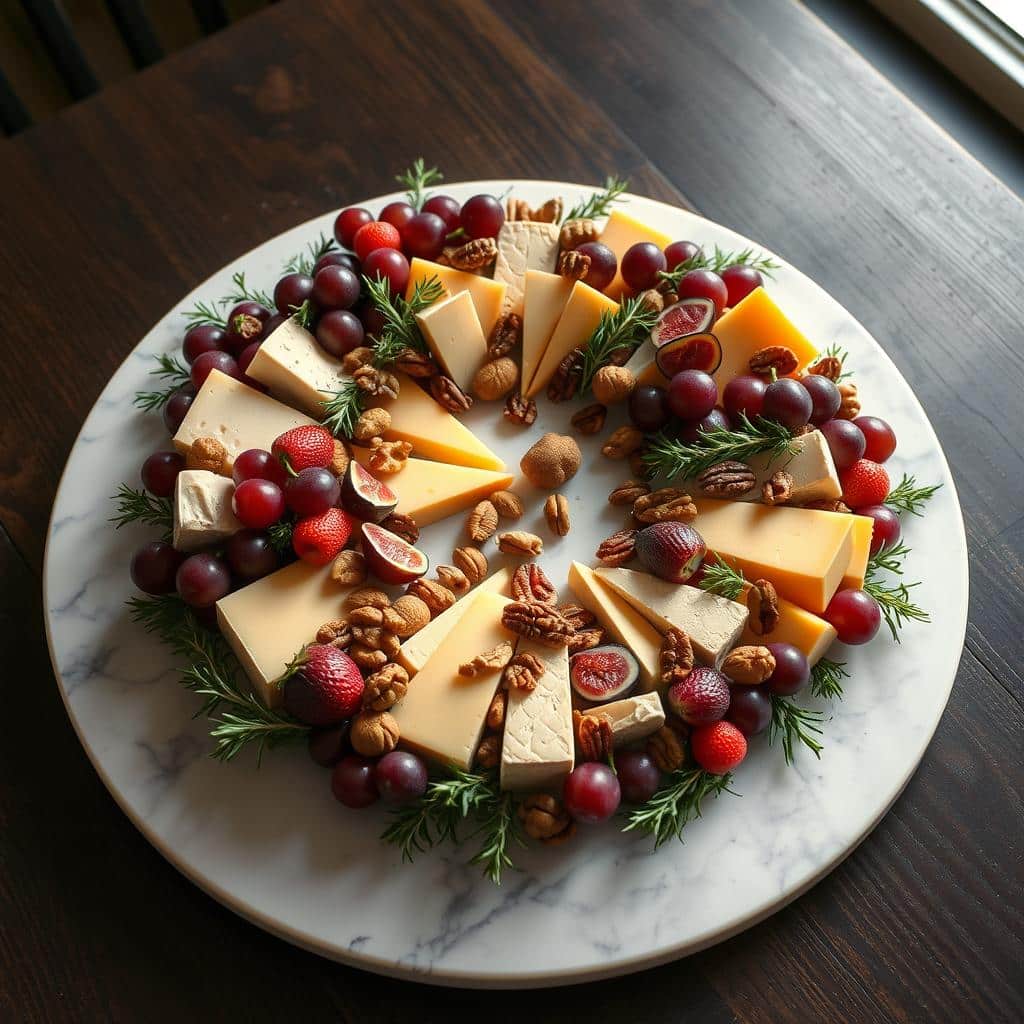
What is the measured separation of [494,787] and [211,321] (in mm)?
965

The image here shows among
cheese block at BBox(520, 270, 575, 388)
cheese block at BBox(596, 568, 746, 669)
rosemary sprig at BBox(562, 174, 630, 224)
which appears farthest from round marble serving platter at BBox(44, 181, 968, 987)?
rosemary sprig at BBox(562, 174, 630, 224)

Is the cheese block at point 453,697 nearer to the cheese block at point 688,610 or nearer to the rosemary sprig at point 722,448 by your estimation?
the cheese block at point 688,610

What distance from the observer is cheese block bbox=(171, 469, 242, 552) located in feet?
4.67

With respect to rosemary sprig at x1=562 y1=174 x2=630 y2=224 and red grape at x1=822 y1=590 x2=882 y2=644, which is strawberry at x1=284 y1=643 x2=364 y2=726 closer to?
red grape at x1=822 y1=590 x2=882 y2=644

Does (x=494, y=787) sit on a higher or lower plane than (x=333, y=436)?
lower

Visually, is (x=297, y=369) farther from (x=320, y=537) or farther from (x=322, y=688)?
(x=322, y=688)

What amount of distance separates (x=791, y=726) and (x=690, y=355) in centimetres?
59

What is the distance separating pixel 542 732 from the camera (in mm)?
1346

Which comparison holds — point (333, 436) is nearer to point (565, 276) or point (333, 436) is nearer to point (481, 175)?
point (565, 276)

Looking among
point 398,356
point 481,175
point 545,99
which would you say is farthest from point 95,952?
point 545,99

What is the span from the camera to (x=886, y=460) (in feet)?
5.39

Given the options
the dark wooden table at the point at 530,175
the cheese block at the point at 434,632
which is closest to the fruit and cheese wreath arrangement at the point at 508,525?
the cheese block at the point at 434,632

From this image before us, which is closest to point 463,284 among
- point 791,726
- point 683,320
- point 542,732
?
point 683,320

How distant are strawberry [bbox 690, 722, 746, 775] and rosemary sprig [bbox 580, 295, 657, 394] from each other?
0.62 meters
